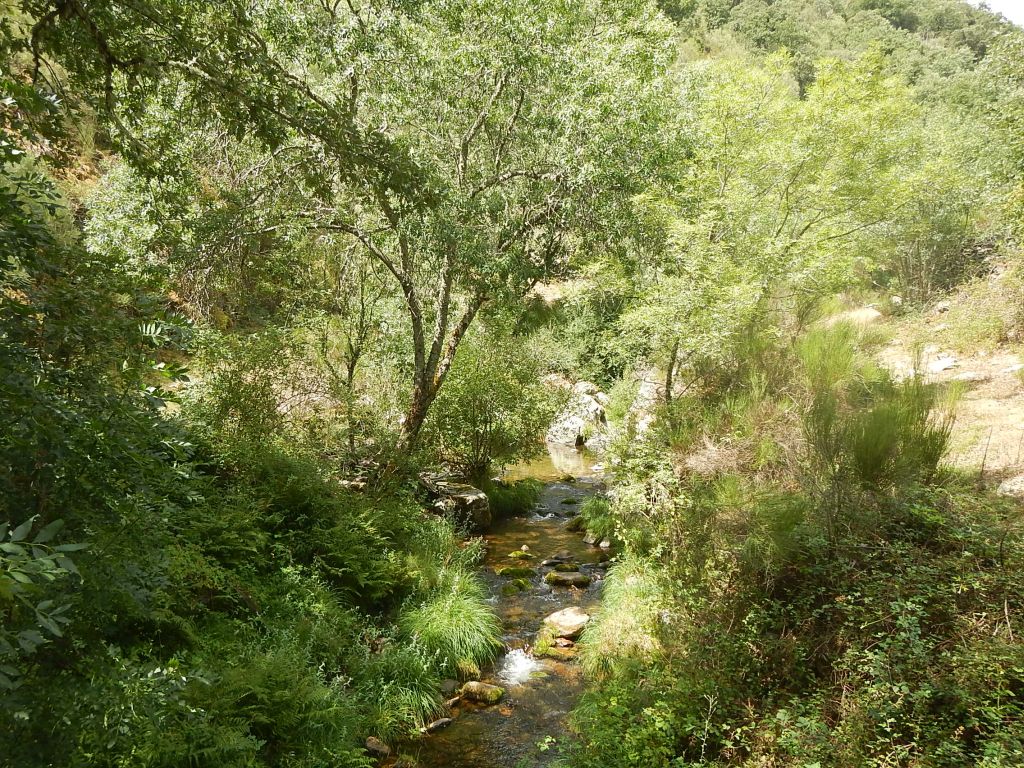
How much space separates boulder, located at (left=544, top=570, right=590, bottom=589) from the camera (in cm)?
900

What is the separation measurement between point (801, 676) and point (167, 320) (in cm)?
515

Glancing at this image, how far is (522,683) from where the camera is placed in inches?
255

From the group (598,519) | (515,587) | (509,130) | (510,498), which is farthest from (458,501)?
(509,130)

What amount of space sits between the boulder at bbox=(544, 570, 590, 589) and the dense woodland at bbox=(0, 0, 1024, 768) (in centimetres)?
120

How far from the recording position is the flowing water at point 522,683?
210 inches

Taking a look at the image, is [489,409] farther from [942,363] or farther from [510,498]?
[942,363]

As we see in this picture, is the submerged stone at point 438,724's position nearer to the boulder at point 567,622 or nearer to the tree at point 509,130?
the boulder at point 567,622

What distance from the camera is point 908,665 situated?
3.76m

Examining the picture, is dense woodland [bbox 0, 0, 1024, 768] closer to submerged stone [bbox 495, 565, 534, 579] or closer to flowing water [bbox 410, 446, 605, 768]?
flowing water [bbox 410, 446, 605, 768]

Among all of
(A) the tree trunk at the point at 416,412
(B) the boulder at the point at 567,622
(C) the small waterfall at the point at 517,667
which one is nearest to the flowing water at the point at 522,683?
(C) the small waterfall at the point at 517,667

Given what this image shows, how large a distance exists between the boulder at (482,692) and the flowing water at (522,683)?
0.09 m

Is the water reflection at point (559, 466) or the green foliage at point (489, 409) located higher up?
the green foliage at point (489, 409)

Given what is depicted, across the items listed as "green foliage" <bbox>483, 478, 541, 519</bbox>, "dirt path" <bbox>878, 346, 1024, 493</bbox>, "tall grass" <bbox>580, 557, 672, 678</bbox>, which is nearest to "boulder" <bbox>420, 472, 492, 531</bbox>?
"green foliage" <bbox>483, 478, 541, 519</bbox>

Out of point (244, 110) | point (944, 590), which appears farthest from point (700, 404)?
point (244, 110)
